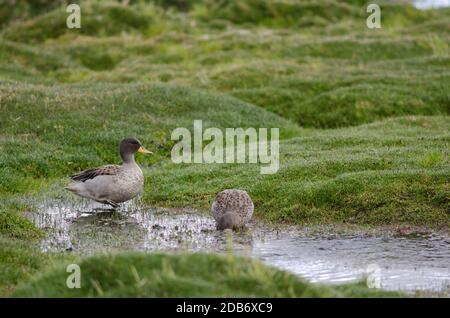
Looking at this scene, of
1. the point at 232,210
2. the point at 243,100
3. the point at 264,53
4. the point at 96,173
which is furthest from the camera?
the point at 264,53

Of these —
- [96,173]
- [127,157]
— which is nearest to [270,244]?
[127,157]

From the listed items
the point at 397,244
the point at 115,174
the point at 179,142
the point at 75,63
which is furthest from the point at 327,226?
the point at 75,63

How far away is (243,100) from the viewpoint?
2773cm

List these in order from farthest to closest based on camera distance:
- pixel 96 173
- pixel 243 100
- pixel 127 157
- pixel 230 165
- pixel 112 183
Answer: pixel 243 100, pixel 230 165, pixel 127 157, pixel 96 173, pixel 112 183

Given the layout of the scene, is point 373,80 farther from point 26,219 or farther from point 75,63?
point 26,219

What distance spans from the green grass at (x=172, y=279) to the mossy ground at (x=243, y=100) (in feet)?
5.57

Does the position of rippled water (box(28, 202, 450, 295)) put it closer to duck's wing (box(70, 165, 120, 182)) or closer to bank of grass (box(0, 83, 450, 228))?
duck's wing (box(70, 165, 120, 182))

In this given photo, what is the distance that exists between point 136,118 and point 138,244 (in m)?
9.67

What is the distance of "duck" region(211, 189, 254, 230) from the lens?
14.7m

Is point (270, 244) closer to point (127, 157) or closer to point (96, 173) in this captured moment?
point (127, 157)

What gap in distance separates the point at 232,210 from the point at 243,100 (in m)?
13.3

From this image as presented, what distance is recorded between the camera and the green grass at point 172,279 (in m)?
9.23

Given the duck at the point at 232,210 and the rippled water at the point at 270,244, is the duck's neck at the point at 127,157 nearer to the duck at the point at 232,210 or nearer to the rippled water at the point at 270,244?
the rippled water at the point at 270,244

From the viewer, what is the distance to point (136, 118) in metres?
23.4
